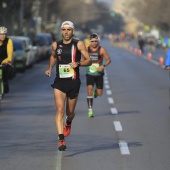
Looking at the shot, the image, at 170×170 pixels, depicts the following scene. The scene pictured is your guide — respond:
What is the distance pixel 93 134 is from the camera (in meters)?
12.1

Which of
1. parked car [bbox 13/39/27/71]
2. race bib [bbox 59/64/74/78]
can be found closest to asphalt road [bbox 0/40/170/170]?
race bib [bbox 59/64/74/78]

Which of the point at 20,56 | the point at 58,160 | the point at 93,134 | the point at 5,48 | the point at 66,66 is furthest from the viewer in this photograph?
the point at 20,56

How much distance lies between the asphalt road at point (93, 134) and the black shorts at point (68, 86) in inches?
31.5

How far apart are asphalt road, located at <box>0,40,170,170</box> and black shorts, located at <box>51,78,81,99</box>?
80 centimetres

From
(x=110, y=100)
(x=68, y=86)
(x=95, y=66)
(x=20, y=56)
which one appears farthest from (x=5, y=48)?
(x=20, y=56)

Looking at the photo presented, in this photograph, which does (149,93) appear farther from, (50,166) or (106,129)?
(50,166)

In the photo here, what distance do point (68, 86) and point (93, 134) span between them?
2.13m

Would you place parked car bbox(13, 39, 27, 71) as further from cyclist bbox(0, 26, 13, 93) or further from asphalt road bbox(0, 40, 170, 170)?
cyclist bbox(0, 26, 13, 93)

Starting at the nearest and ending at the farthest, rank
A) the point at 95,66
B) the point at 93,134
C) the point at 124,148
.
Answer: the point at 124,148, the point at 93,134, the point at 95,66

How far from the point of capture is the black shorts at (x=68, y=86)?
1012 centimetres

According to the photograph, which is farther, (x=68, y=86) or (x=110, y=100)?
(x=110, y=100)

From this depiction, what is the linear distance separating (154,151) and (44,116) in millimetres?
5123

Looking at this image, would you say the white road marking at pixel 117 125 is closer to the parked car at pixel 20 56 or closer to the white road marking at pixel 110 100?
the white road marking at pixel 110 100

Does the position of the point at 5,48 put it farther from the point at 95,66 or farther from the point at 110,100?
the point at 110,100
